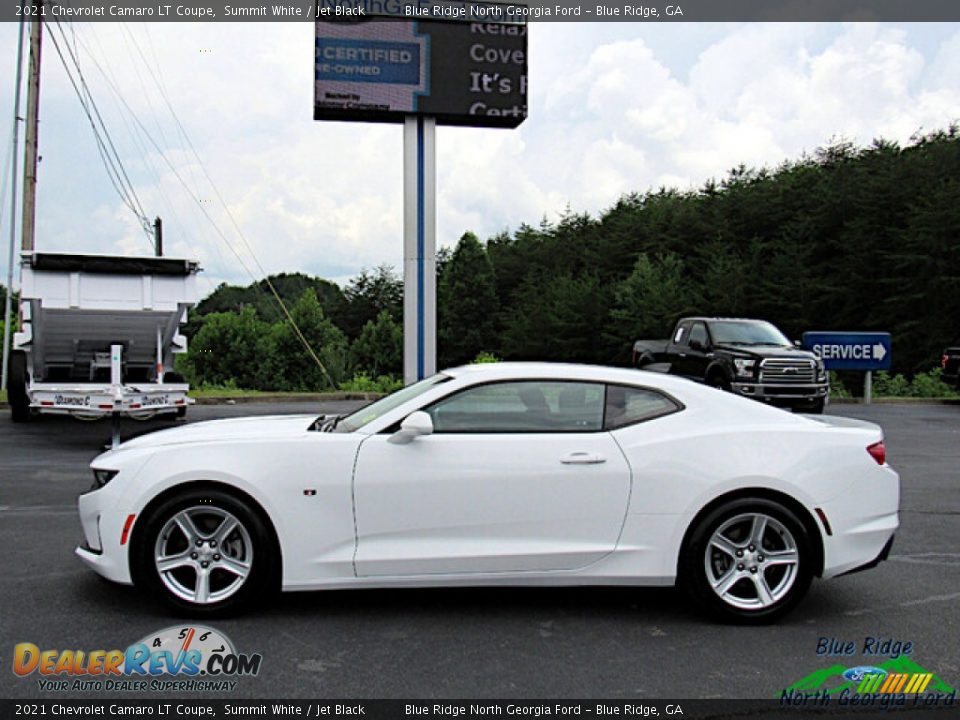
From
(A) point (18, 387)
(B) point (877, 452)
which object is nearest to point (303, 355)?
(A) point (18, 387)

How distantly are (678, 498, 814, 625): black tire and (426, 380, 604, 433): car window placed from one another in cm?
82

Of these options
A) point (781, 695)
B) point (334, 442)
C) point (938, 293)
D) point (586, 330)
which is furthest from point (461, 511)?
point (586, 330)

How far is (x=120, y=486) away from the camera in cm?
467

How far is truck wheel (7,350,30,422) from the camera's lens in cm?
1362

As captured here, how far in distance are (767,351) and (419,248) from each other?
7043 mm

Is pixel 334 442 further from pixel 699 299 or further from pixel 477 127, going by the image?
pixel 699 299

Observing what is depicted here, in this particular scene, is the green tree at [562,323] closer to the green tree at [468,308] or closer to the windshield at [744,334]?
the green tree at [468,308]

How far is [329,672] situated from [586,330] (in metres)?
59.4

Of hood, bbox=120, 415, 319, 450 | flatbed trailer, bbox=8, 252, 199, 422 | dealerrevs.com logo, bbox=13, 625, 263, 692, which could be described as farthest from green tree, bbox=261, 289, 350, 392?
dealerrevs.com logo, bbox=13, 625, 263, 692

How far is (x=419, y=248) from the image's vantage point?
18109 millimetres

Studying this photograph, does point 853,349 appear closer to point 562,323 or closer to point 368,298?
point 562,323

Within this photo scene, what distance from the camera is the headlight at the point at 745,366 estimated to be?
54.1 ft

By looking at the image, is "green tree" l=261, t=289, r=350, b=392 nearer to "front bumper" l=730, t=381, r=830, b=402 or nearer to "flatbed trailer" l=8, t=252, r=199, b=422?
"flatbed trailer" l=8, t=252, r=199, b=422

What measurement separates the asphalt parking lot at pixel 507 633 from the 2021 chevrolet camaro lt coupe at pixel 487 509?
0.79ft
